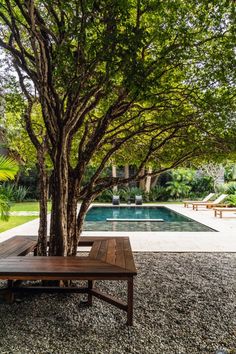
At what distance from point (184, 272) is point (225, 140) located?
2.49m

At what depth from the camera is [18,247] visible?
5195 mm

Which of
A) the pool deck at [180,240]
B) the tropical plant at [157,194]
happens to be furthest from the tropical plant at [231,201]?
the pool deck at [180,240]

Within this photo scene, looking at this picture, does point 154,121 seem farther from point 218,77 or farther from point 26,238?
point 26,238

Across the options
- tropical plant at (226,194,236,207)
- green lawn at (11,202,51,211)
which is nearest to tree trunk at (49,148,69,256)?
green lawn at (11,202,51,211)

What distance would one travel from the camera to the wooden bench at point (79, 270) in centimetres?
363

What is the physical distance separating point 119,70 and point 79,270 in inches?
91.8

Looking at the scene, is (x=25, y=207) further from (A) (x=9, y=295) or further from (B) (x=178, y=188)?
(A) (x=9, y=295)

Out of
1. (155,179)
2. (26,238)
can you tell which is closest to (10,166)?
(26,238)

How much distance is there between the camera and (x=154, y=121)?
20.0ft

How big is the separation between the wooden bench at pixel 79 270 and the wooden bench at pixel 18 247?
41 centimetres

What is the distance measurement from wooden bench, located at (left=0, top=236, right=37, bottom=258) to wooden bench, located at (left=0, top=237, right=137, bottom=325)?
406 mm

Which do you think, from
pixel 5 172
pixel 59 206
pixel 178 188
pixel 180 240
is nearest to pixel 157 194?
pixel 178 188

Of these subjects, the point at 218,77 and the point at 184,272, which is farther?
the point at 184,272

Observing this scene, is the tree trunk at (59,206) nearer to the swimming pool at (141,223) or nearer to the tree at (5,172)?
the tree at (5,172)
